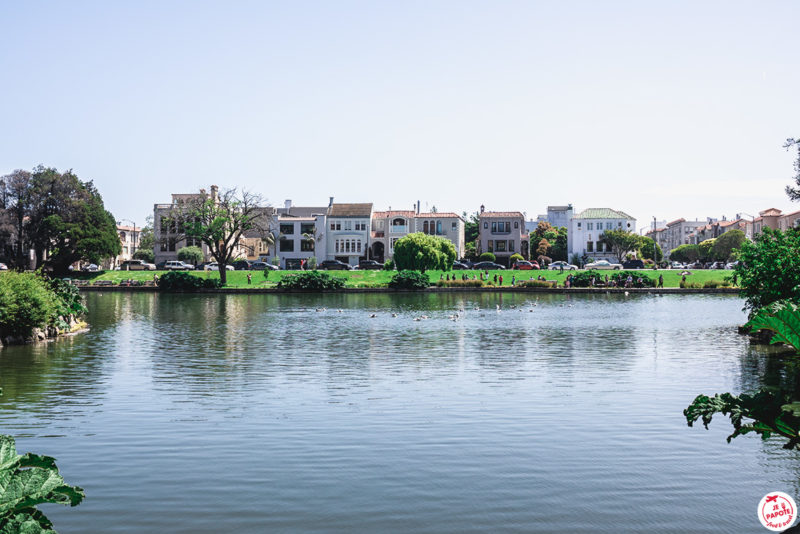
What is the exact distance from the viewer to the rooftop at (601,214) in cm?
15762

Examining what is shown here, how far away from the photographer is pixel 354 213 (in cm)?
12988

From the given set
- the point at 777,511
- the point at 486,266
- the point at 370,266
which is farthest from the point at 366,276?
the point at 777,511

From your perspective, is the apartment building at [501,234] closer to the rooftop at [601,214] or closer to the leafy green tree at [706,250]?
the rooftop at [601,214]

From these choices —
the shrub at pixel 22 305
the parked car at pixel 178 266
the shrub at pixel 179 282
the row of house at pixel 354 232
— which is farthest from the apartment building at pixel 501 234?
the shrub at pixel 22 305

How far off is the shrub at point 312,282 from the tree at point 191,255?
3667 cm

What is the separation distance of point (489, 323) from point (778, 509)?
1418 inches

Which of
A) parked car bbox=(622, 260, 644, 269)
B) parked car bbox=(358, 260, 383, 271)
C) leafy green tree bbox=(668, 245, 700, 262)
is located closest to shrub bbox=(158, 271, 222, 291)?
parked car bbox=(358, 260, 383, 271)

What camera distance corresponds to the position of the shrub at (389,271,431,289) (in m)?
87.4

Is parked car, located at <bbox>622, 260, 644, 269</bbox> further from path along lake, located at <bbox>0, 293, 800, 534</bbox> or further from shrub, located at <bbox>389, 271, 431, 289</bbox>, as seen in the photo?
path along lake, located at <bbox>0, 293, 800, 534</bbox>

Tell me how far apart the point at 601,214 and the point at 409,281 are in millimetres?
82419

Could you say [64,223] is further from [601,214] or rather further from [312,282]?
[601,214]

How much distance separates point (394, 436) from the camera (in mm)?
15195

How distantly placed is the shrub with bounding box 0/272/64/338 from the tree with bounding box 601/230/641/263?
420 ft

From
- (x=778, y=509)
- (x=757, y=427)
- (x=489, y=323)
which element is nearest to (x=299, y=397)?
(x=778, y=509)
